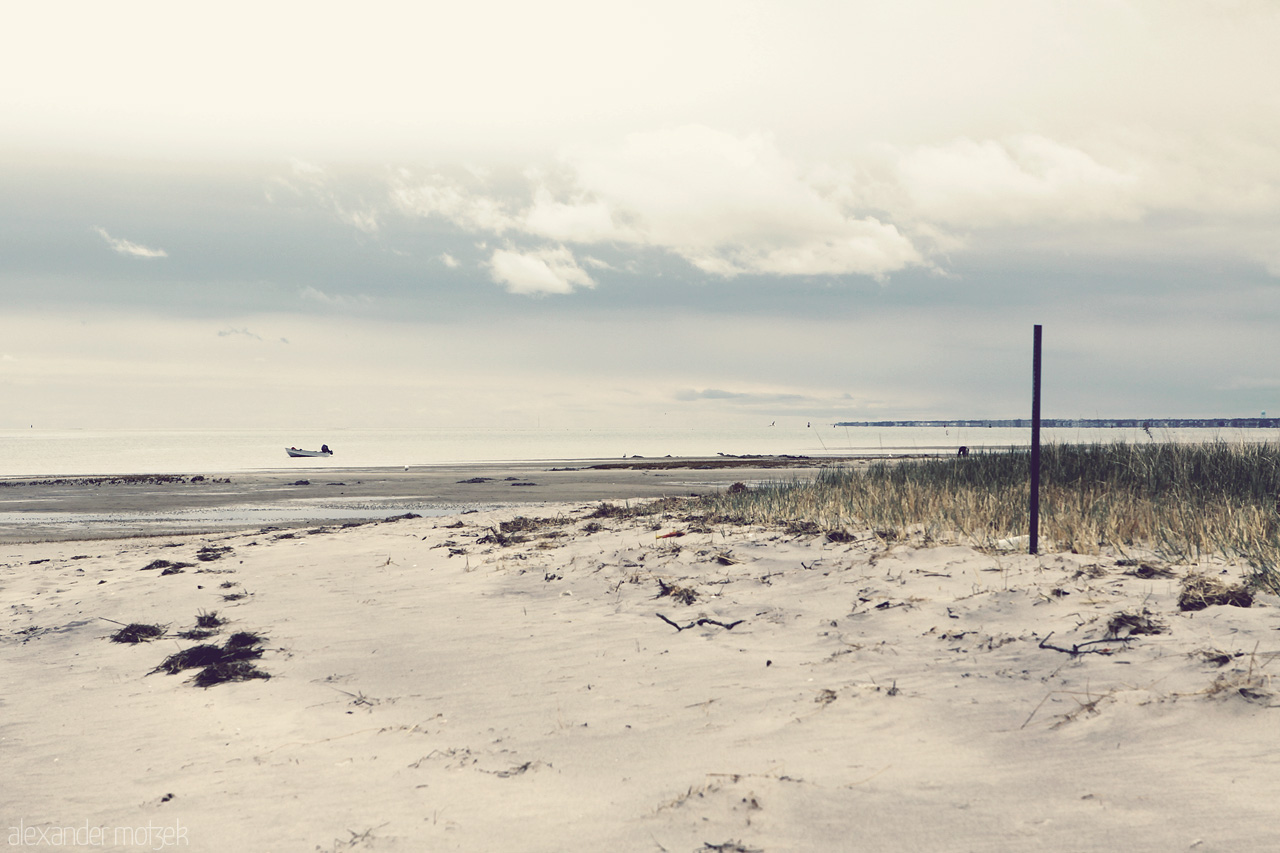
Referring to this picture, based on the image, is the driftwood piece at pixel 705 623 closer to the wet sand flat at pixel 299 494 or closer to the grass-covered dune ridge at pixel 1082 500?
the grass-covered dune ridge at pixel 1082 500

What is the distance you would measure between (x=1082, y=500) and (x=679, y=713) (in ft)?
30.0

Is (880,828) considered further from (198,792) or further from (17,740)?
(17,740)

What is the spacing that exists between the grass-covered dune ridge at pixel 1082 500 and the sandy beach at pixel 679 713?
2.73 feet

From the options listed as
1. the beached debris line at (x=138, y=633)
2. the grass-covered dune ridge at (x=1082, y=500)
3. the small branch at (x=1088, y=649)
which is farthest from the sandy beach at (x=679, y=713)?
the grass-covered dune ridge at (x=1082, y=500)

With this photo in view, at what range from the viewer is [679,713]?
5465 millimetres

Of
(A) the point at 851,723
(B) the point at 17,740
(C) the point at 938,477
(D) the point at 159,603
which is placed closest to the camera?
(A) the point at 851,723

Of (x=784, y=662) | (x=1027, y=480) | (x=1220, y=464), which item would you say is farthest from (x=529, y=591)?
(x=1220, y=464)

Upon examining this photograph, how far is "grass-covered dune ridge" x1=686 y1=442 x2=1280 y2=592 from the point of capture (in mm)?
8664

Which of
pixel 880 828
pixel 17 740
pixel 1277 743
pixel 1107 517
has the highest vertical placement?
pixel 1107 517

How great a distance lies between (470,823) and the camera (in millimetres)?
4133

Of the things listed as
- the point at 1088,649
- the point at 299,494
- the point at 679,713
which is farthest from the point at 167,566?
the point at 299,494

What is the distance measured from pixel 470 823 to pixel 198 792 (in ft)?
5.97

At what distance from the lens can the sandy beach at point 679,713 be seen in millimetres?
3945

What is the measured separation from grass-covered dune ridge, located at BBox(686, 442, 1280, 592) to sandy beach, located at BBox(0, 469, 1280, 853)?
832 millimetres
